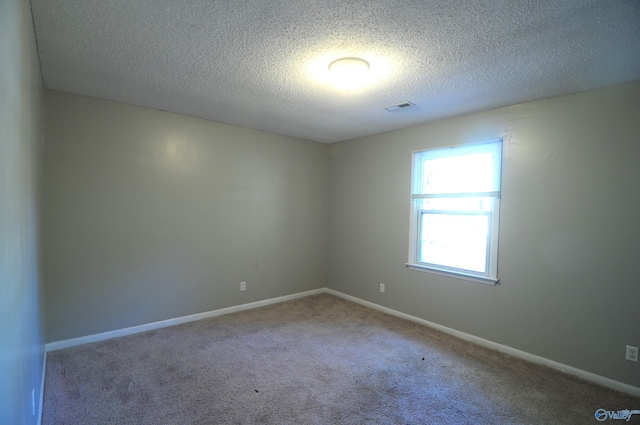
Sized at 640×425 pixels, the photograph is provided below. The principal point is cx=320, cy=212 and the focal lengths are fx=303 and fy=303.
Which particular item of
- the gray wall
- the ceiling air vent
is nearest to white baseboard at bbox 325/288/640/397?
the gray wall

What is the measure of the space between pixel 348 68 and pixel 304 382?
2.44m

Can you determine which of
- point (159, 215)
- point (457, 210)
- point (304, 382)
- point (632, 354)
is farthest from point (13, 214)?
point (632, 354)

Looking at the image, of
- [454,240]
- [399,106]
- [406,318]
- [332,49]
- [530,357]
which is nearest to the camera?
[332,49]

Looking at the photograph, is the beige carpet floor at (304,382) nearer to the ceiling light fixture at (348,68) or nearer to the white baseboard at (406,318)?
the white baseboard at (406,318)

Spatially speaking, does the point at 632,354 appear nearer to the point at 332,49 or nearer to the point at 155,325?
the point at 332,49

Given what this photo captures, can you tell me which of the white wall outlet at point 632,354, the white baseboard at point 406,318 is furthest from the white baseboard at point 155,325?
the white wall outlet at point 632,354

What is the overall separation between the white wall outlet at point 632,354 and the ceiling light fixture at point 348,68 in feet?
9.80

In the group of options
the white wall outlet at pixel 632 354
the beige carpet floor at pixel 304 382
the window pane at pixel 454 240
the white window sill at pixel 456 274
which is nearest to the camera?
the beige carpet floor at pixel 304 382

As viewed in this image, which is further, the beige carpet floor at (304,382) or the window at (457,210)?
the window at (457,210)

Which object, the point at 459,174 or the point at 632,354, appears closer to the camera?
the point at 632,354

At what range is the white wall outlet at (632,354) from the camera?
2354 millimetres

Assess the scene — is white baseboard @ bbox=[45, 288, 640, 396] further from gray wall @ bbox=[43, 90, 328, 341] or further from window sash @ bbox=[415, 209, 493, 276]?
window sash @ bbox=[415, 209, 493, 276]

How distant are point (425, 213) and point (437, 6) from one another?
8.26ft

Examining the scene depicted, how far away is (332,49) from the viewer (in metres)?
2.04
